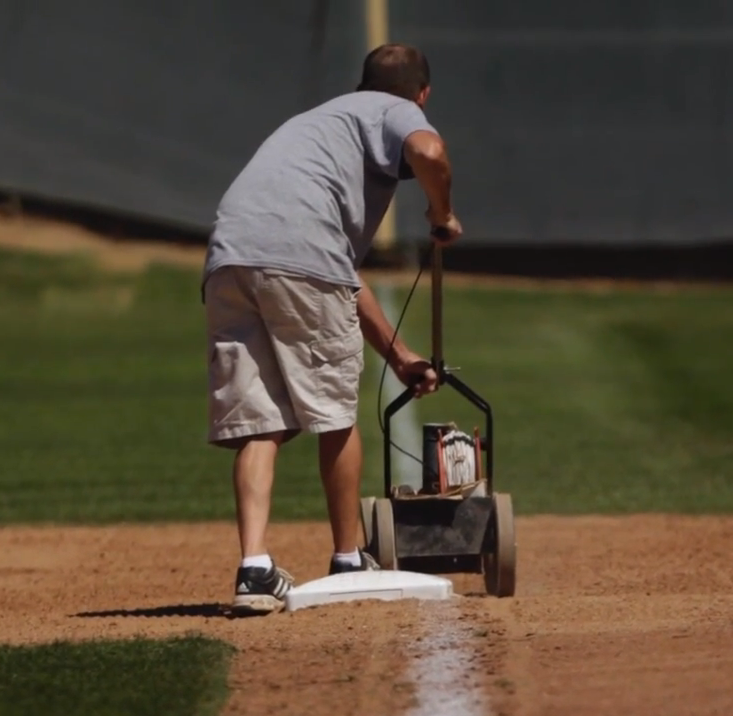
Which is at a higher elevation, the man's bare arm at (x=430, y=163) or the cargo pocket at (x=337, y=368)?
the man's bare arm at (x=430, y=163)

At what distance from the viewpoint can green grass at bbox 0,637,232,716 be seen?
14.1ft

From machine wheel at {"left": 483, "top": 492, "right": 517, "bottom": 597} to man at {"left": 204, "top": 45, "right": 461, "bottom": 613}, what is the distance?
0.54 meters

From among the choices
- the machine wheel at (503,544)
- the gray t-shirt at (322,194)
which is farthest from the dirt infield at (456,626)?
the gray t-shirt at (322,194)

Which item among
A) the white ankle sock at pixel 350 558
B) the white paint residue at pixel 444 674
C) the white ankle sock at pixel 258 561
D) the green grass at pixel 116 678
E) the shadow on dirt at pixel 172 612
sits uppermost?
the white ankle sock at pixel 258 561

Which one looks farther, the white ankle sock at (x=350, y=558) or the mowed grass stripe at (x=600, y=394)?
the mowed grass stripe at (x=600, y=394)

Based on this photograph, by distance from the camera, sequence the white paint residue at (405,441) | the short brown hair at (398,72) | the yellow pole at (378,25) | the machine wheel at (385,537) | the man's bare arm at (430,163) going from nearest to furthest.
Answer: the man's bare arm at (430,163), the short brown hair at (398,72), the machine wheel at (385,537), the white paint residue at (405,441), the yellow pole at (378,25)

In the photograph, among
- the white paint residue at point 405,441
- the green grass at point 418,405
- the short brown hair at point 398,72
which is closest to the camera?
the short brown hair at point 398,72

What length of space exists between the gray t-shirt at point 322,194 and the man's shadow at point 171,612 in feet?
3.71

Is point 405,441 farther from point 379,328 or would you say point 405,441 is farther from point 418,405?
point 379,328

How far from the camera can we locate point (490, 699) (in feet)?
14.1

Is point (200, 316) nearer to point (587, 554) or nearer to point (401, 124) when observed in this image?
point (587, 554)

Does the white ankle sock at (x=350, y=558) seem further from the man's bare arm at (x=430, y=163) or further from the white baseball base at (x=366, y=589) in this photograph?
the man's bare arm at (x=430, y=163)

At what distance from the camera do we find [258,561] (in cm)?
562

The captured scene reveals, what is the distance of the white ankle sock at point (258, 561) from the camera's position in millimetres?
5617
